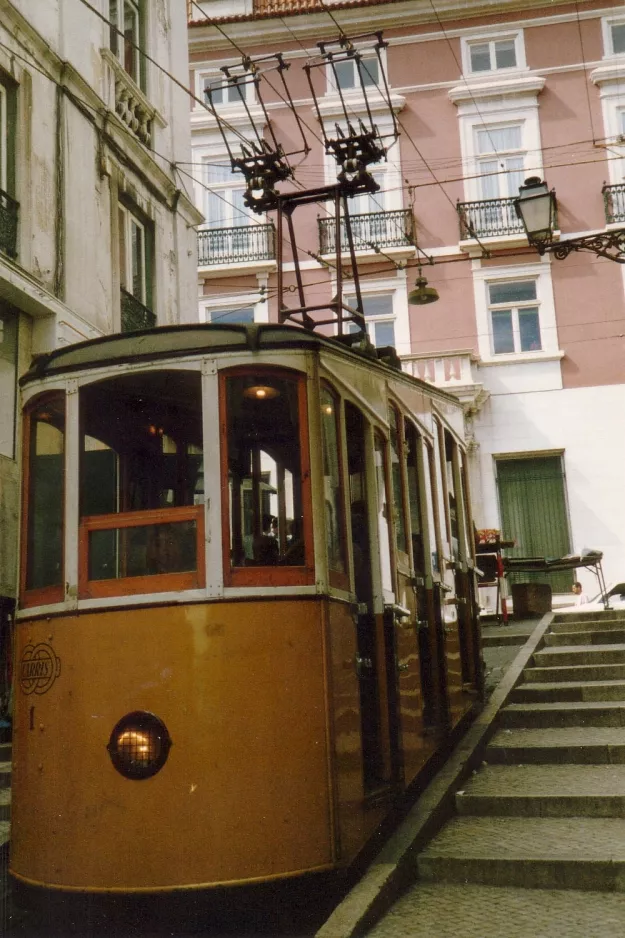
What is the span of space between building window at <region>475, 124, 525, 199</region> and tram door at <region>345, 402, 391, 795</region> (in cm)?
1740

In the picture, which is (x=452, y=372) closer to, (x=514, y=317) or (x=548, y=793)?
A: (x=514, y=317)

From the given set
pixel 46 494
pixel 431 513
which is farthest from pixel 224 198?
pixel 46 494

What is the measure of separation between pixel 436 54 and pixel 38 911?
21.4 meters

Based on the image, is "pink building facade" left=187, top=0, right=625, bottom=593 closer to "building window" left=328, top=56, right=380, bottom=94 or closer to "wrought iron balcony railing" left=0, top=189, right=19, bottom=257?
"building window" left=328, top=56, right=380, bottom=94

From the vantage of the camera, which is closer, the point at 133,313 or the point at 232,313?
the point at 133,313

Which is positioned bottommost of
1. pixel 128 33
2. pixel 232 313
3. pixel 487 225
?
pixel 232 313

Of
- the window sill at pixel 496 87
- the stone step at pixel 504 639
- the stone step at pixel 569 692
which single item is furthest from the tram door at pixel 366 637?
the window sill at pixel 496 87

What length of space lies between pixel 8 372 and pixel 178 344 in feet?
17.5

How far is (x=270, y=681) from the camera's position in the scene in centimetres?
451

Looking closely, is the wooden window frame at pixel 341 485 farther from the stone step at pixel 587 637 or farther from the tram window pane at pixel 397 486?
the stone step at pixel 587 637

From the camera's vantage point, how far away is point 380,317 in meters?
21.5

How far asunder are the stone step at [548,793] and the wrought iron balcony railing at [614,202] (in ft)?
53.0

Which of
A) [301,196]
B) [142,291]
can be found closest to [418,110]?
[142,291]

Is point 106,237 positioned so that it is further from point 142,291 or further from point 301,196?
point 301,196
